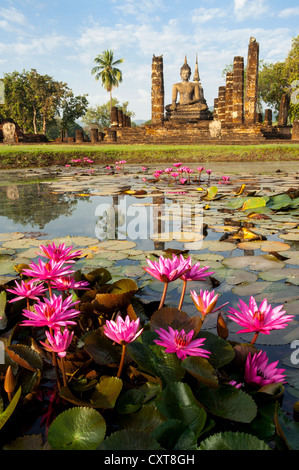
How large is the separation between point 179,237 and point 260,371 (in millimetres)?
1659

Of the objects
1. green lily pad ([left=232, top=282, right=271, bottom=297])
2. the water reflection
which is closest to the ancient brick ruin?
the water reflection

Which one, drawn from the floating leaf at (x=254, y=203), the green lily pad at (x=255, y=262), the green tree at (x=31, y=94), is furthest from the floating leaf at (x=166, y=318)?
the green tree at (x=31, y=94)

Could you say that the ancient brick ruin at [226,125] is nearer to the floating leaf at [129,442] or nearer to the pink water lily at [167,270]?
the pink water lily at [167,270]

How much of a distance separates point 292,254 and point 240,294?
68 cm

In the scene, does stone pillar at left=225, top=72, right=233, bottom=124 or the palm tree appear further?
the palm tree

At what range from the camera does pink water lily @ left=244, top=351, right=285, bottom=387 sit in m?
0.90

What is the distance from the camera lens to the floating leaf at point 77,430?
0.74 metres

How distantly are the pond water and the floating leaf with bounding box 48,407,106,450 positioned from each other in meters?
0.47

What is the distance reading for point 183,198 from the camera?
176 inches

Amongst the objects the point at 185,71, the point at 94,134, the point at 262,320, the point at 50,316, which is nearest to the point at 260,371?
the point at 262,320

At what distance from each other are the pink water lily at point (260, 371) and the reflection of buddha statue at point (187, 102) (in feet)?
67.1

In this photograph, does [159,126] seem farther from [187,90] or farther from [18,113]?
[18,113]

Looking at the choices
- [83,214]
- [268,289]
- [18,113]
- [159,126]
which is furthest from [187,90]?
[268,289]

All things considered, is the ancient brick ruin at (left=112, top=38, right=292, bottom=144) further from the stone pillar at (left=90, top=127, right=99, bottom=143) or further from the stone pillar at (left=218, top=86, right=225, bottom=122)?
the stone pillar at (left=90, top=127, right=99, bottom=143)
